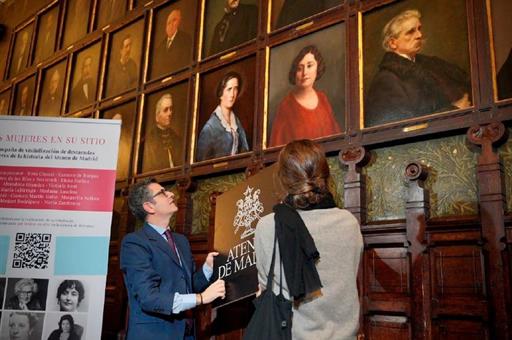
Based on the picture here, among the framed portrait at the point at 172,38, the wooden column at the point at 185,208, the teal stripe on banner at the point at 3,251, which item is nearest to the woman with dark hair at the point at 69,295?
the teal stripe on banner at the point at 3,251

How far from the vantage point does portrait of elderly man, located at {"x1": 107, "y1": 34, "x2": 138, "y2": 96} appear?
7172 millimetres

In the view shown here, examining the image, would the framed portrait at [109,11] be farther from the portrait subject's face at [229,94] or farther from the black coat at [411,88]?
the black coat at [411,88]

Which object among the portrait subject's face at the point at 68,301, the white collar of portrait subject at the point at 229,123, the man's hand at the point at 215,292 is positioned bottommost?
the portrait subject's face at the point at 68,301

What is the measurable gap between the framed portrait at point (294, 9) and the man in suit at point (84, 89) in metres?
3.56

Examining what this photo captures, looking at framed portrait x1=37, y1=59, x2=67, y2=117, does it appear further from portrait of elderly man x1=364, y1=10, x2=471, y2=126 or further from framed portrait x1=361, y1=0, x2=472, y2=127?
portrait of elderly man x1=364, y1=10, x2=471, y2=126

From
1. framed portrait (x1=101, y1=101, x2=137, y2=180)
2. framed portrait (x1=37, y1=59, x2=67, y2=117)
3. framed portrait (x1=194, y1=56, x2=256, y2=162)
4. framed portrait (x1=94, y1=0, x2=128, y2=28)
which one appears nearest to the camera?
framed portrait (x1=194, y1=56, x2=256, y2=162)

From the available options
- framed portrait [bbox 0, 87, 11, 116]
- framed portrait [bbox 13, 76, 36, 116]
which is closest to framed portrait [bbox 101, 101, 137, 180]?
framed portrait [bbox 13, 76, 36, 116]

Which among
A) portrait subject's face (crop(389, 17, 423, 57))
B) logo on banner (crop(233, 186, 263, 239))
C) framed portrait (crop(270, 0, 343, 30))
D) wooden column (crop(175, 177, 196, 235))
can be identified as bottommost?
logo on banner (crop(233, 186, 263, 239))

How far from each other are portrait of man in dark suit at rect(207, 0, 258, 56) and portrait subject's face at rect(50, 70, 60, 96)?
375 centimetres

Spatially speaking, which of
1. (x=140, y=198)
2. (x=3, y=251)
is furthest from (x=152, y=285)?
(x=3, y=251)

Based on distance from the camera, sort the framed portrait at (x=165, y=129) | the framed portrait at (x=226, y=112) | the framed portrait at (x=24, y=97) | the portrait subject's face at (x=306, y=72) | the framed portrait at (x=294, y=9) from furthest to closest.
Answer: the framed portrait at (x=24, y=97) < the framed portrait at (x=165, y=129) < the framed portrait at (x=226, y=112) < the framed portrait at (x=294, y=9) < the portrait subject's face at (x=306, y=72)

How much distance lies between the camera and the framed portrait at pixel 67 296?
365cm

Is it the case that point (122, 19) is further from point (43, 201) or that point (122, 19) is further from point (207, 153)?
point (43, 201)

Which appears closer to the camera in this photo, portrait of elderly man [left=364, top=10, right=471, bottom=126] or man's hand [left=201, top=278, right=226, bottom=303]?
man's hand [left=201, top=278, right=226, bottom=303]
